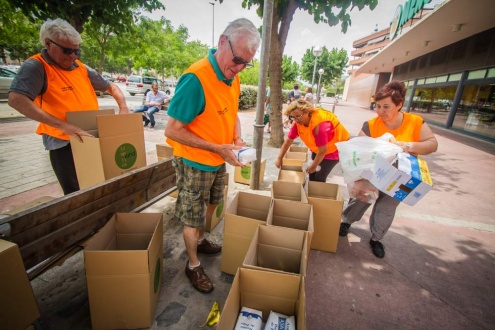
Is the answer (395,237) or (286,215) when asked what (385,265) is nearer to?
(395,237)

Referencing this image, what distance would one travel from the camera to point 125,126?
205 cm

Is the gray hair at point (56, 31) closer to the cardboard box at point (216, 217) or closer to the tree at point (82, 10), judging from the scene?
the cardboard box at point (216, 217)

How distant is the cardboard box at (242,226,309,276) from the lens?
168 centimetres

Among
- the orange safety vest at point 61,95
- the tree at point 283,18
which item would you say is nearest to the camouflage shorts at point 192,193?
the orange safety vest at point 61,95

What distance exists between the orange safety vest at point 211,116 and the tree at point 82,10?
4.49 m

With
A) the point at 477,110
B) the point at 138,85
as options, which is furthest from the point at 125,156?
the point at 138,85

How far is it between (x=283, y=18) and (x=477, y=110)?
11.0m

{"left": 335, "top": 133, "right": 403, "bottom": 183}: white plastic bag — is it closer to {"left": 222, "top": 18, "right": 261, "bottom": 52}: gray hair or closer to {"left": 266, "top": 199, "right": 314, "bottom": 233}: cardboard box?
{"left": 266, "top": 199, "right": 314, "bottom": 233}: cardboard box

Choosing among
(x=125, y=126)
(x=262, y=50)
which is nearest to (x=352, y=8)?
(x=262, y=50)

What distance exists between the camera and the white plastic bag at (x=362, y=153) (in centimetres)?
175

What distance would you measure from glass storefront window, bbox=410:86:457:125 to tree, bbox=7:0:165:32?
15139mm

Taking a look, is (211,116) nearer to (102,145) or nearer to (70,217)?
(102,145)

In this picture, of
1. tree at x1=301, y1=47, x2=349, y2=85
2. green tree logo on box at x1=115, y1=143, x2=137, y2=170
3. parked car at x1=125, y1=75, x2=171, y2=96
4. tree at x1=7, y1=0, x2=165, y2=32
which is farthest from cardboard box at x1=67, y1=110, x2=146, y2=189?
tree at x1=301, y1=47, x2=349, y2=85

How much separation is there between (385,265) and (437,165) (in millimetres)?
5243
